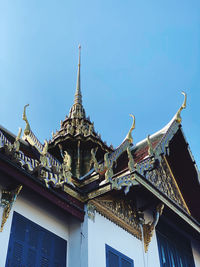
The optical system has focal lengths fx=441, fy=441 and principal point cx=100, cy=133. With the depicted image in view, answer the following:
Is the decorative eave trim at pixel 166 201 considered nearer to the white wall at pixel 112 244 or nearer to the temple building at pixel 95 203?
the temple building at pixel 95 203

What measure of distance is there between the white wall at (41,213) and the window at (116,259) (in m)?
0.97

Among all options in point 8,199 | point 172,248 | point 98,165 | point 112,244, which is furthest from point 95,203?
point 172,248

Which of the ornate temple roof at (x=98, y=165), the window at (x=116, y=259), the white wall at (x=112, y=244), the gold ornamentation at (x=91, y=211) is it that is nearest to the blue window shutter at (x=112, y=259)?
the window at (x=116, y=259)

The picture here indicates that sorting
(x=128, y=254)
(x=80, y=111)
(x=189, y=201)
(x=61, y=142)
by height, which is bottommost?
(x=128, y=254)

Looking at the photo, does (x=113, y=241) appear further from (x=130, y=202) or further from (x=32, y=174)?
(x=32, y=174)

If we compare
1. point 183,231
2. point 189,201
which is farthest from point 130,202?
point 189,201

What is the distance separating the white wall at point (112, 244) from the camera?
9.16m

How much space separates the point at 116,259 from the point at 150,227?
182 cm

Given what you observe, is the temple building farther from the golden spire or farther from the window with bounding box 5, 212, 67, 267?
the golden spire

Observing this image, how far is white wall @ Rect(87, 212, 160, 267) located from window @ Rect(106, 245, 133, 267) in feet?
0.38

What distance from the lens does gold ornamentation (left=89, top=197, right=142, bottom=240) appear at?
10.1 metres

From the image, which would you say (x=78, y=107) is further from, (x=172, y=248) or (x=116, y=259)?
(x=116, y=259)

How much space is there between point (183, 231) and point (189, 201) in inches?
53.2

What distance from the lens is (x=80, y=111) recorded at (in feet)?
52.2
